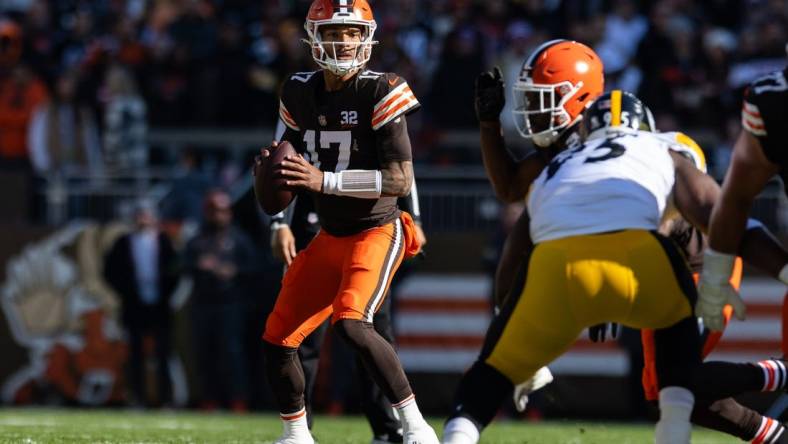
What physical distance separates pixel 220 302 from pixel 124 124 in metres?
2.25

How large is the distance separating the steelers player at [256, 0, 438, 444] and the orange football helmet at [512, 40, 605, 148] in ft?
1.51

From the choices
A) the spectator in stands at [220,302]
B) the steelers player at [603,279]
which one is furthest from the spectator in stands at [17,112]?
the steelers player at [603,279]

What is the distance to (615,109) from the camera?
5211 mm

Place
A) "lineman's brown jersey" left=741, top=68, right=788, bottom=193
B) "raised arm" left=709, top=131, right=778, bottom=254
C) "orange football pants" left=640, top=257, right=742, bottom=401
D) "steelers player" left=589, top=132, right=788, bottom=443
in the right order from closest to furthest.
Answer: "lineman's brown jersey" left=741, top=68, right=788, bottom=193 < "raised arm" left=709, top=131, right=778, bottom=254 < "steelers player" left=589, top=132, right=788, bottom=443 < "orange football pants" left=640, top=257, right=742, bottom=401

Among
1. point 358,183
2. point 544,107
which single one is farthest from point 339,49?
point 544,107

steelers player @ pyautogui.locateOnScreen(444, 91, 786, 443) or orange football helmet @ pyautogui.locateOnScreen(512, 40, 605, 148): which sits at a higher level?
orange football helmet @ pyautogui.locateOnScreen(512, 40, 605, 148)

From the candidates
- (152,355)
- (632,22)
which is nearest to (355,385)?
(152,355)

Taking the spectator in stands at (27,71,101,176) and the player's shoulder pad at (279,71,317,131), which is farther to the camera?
the spectator in stands at (27,71,101,176)

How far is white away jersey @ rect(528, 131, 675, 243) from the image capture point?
470cm

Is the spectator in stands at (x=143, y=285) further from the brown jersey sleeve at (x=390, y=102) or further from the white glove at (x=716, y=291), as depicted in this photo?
the white glove at (x=716, y=291)

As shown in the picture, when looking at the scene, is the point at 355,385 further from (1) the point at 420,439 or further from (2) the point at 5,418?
(1) the point at 420,439

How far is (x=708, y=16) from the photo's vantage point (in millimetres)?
13070

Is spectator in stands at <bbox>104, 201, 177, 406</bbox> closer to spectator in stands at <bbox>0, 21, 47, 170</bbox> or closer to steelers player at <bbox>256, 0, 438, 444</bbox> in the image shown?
spectator in stands at <bbox>0, 21, 47, 170</bbox>

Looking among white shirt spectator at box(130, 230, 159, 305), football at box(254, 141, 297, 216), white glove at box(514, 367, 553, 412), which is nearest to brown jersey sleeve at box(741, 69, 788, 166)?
white glove at box(514, 367, 553, 412)
